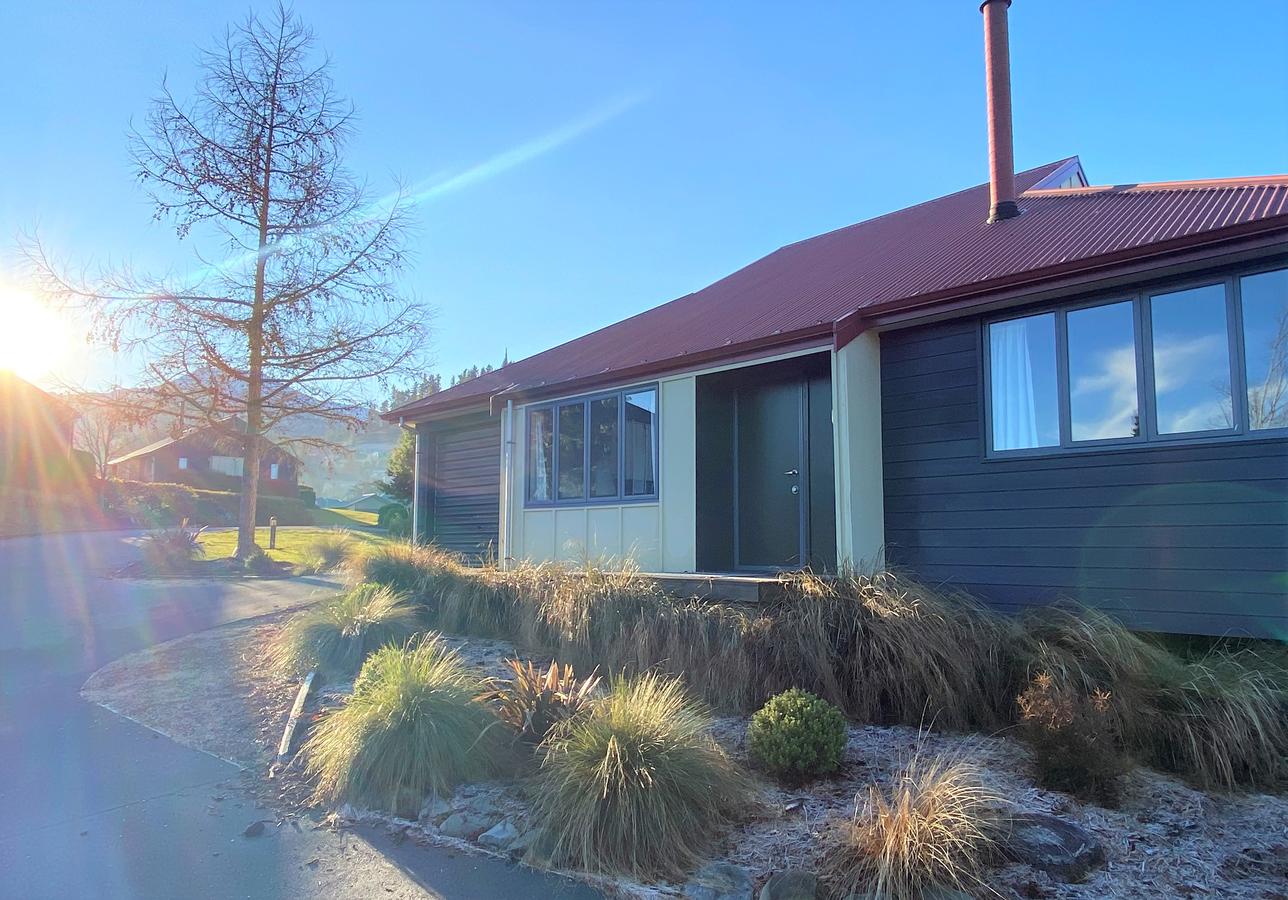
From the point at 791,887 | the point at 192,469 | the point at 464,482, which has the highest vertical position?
the point at 192,469

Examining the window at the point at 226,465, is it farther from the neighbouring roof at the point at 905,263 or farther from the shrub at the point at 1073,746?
the shrub at the point at 1073,746

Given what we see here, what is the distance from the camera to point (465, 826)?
14.2 ft

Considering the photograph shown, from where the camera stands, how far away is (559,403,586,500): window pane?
33.5ft

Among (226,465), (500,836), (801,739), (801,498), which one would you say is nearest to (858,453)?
(801,498)

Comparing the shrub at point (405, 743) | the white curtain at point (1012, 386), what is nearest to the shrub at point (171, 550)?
the shrub at point (405, 743)

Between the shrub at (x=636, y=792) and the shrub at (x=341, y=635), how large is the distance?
3.81m

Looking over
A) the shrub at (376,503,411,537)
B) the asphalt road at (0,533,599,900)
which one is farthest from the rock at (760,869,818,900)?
the shrub at (376,503,411,537)

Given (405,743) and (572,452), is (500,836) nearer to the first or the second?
(405,743)

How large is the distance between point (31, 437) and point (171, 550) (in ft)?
67.1

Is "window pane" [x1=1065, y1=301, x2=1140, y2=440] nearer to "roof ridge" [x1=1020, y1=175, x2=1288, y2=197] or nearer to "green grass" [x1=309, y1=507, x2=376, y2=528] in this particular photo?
"roof ridge" [x1=1020, y1=175, x2=1288, y2=197]

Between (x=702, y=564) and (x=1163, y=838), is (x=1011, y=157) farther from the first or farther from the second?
(x=1163, y=838)

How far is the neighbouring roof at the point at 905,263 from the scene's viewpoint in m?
6.23

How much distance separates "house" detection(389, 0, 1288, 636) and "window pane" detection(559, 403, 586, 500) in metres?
0.04

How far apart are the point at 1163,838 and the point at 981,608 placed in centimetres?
252
